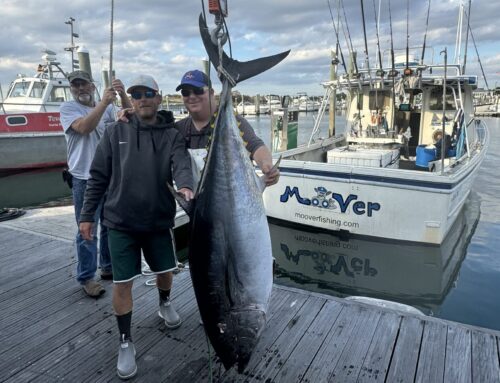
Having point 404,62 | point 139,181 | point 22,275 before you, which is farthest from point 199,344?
point 404,62

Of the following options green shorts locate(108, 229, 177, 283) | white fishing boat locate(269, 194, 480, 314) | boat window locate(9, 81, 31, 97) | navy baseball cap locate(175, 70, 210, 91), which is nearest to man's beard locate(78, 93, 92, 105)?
navy baseball cap locate(175, 70, 210, 91)

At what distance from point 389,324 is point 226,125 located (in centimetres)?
181

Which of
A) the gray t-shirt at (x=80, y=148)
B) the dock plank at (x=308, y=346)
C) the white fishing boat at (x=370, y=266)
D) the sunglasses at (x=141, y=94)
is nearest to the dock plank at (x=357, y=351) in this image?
the dock plank at (x=308, y=346)

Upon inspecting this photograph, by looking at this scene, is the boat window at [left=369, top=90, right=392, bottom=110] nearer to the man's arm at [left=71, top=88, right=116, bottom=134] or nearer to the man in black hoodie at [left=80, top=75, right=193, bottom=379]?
the man's arm at [left=71, top=88, right=116, bottom=134]

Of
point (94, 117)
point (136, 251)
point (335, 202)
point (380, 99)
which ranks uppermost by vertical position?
point (380, 99)

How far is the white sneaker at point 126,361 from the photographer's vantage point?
83.4 inches

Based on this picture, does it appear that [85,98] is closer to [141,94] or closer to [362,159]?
[141,94]

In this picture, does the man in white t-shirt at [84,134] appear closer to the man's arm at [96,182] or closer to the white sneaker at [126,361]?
the man's arm at [96,182]

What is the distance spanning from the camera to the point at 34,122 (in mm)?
12914

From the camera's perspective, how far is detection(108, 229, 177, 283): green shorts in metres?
2.16

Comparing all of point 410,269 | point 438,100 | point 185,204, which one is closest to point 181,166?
point 185,204

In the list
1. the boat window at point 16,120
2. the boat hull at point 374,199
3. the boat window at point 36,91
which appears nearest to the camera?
the boat hull at point 374,199

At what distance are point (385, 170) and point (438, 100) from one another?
4.54 m

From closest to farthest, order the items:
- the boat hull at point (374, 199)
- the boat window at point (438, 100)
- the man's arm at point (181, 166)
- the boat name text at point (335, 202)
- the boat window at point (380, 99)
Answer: the man's arm at point (181, 166)
the boat hull at point (374, 199)
the boat name text at point (335, 202)
the boat window at point (438, 100)
the boat window at point (380, 99)
